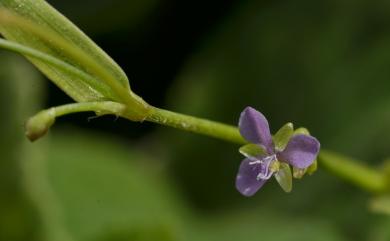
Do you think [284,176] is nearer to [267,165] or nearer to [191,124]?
[267,165]

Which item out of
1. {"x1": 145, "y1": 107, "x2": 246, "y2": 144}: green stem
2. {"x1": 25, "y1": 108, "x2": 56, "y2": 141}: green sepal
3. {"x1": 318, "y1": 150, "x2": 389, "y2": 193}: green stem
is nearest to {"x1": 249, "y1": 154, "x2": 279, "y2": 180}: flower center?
{"x1": 145, "y1": 107, "x2": 246, "y2": 144}: green stem

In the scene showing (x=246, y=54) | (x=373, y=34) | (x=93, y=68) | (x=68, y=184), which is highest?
(x=93, y=68)

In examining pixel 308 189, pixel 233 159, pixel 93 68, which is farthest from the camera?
pixel 233 159

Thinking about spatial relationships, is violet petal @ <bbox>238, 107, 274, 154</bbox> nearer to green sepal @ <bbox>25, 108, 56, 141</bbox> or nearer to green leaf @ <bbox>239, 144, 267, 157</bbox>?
green leaf @ <bbox>239, 144, 267, 157</bbox>

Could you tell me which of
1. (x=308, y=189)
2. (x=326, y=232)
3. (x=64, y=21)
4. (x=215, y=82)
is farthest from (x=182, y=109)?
(x=64, y=21)

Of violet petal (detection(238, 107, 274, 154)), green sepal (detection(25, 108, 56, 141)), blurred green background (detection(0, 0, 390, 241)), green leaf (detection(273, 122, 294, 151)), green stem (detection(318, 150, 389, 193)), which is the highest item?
violet petal (detection(238, 107, 274, 154))

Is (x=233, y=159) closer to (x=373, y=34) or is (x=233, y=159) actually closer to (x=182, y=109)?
(x=182, y=109)

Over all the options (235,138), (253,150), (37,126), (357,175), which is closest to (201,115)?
(357,175)
